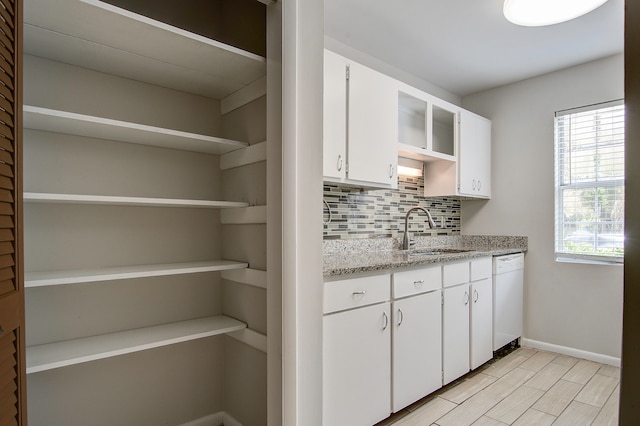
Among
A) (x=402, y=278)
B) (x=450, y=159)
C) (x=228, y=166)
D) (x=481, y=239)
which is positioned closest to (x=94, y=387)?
(x=228, y=166)

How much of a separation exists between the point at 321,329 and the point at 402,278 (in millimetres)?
753

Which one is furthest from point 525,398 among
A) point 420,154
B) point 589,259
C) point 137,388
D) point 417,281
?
point 137,388

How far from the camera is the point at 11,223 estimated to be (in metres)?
0.92

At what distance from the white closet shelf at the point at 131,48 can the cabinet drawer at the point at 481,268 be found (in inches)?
82.1

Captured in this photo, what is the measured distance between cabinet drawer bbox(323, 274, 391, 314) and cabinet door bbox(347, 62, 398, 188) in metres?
0.70

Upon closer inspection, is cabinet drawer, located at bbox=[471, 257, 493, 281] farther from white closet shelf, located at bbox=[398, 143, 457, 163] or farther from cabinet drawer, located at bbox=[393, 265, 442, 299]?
white closet shelf, located at bbox=[398, 143, 457, 163]

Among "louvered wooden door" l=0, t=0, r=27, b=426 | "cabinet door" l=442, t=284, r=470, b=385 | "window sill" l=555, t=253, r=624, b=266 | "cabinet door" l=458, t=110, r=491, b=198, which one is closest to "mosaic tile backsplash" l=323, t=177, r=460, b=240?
"cabinet door" l=458, t=110, r=491, b=198

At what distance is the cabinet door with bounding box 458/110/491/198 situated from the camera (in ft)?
10.8

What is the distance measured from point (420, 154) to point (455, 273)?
986 millimetres

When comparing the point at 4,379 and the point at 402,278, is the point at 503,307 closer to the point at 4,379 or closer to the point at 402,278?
the point at 402,278

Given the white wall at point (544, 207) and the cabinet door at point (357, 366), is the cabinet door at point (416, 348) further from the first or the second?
the white wall at point (544, 207)

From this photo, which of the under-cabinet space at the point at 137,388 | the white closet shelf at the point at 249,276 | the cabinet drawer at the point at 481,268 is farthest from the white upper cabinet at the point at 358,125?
the under-cabinet space at the point at 137,388

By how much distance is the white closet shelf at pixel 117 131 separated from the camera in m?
1.27

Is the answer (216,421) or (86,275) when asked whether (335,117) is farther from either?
(216,421)
